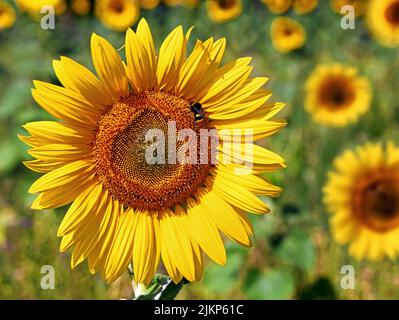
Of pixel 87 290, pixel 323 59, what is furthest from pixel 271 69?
pixel 87 290

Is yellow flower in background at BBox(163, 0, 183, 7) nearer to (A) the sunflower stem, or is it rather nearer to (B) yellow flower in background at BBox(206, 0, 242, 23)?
(B) yellow flower in background at BBox(206, 0, 242, 23)

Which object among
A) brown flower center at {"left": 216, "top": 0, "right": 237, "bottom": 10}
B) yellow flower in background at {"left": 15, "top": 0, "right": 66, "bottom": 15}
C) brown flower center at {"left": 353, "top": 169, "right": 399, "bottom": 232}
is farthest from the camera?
brown flower center at {"left": 216, "top": 0, "right": 237, "bottom": 10}

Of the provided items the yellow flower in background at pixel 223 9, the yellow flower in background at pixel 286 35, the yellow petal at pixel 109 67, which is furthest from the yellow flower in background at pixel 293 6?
the yellow petal at pixel 109 67

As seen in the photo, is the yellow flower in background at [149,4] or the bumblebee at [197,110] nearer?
the bumblebee at [197,110]

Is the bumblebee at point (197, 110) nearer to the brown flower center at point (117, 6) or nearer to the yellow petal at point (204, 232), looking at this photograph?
the yellow petal at point (204, 232)

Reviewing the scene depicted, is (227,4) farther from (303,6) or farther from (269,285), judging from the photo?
(269,285)

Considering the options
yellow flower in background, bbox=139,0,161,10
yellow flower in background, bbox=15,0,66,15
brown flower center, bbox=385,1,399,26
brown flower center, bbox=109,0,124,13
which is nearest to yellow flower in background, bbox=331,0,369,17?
brown flower center, bbox=385,1,399,26
